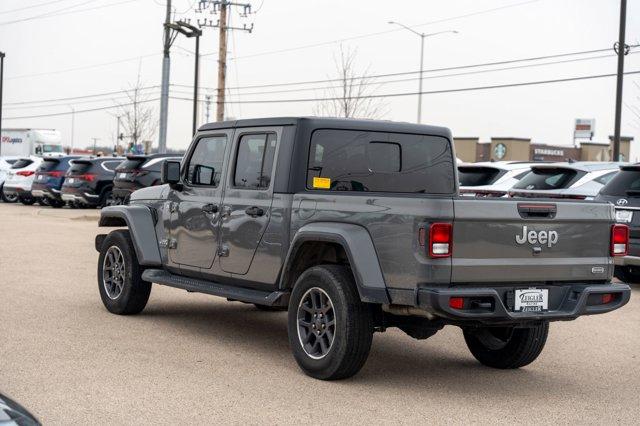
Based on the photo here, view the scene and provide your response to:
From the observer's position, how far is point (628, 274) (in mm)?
14805

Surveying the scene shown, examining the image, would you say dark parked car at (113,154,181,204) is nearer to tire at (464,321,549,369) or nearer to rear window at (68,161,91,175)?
rear window at (68,161,91,175)

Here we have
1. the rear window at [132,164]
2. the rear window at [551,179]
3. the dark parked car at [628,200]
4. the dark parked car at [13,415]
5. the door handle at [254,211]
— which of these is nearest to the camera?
the dark parked car at [13,415]

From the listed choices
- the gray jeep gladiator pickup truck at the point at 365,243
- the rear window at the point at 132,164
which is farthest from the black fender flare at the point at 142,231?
the rear window at the point at 132,164

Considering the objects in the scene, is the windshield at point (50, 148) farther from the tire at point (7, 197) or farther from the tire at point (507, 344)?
the tire at point (507, 344)

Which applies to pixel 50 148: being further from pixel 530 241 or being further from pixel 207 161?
pixel 530 241

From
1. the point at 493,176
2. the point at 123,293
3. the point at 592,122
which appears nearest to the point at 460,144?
the point at 592,122

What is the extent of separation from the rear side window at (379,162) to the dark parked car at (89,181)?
22192 millimetres

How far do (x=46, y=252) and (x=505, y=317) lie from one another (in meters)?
11.7

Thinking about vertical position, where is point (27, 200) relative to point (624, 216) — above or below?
below

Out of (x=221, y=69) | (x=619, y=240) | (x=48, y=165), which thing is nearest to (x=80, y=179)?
(x=48, y=165)

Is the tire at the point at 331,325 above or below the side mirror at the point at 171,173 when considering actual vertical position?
below

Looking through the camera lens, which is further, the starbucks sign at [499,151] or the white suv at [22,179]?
the starbucks sign at [499,151]

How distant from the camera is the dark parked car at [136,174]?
26.0 m

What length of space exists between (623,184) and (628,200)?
262mm
